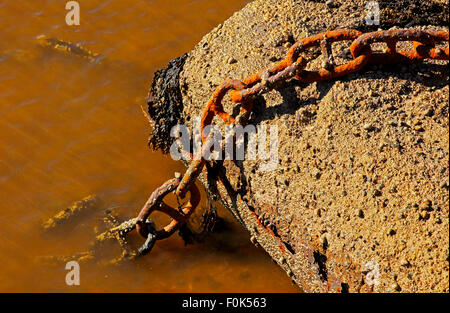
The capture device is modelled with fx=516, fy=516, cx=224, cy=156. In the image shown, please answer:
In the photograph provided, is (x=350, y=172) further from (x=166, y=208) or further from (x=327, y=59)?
(x=166, y=208)

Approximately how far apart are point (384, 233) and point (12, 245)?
2.53 meters

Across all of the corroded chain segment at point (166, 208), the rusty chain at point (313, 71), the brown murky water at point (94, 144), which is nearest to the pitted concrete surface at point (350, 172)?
the rusty chain at point (313, 71)

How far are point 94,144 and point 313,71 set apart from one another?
86.5 inches

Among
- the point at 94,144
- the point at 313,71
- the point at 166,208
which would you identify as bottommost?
the point at 166,208

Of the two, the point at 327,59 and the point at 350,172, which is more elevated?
the point at 327,59

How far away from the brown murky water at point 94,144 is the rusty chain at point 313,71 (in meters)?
0.78

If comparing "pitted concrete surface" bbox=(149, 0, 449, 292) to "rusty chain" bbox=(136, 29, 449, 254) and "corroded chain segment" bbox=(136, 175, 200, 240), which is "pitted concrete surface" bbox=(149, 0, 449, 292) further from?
"corroded chain segment" bbox=(136, 175, 200, 240)

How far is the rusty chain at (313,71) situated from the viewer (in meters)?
2.40

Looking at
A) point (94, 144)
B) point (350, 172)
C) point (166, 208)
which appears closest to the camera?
point (350, 172)

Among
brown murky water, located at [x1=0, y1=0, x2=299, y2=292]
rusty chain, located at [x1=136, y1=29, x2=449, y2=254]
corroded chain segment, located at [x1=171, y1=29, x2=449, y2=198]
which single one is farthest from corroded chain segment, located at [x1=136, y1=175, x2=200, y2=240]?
brown murky water, located at [x1=0, y1=0, x2=299, y2=292]

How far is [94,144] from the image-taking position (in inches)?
165

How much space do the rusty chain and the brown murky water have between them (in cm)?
78

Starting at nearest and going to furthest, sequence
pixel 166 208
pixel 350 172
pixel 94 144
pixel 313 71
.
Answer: pixel 350 172 → pixel 313 71 → pixel 166 208 → pixel 94 144

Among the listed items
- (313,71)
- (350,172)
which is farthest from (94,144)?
(350,172)
